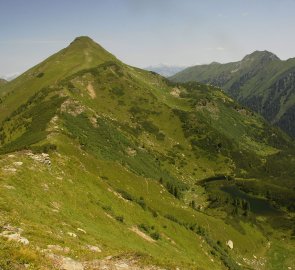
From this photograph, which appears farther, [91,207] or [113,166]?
[113,166]

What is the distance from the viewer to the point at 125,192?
86.4m

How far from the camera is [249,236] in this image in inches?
4326

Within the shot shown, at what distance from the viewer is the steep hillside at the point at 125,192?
129 feet

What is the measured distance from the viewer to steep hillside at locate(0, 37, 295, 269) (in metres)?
39.2

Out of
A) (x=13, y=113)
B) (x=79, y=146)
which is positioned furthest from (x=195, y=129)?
(x=79, y=146)

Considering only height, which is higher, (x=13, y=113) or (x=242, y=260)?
(x=13, y=113)

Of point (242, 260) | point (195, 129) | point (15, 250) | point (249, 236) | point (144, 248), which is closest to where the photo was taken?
point (15, 250)

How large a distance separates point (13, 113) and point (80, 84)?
3970 centimetres

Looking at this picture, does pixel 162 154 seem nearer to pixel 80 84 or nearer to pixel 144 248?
pixel 80 84

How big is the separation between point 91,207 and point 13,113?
375 ft

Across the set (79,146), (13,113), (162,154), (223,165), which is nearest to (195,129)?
(223,165)

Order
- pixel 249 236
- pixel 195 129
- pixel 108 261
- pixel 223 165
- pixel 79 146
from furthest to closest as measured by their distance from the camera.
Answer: pixel 195 129, pixel 223 165, pixel 249 236, pixel 79 146, pixel 108 261

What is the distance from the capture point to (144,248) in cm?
5738

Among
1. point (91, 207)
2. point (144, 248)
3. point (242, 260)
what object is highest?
point (91, 207)
